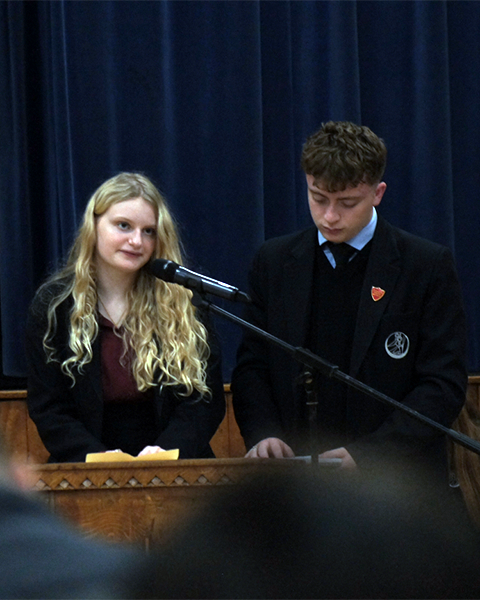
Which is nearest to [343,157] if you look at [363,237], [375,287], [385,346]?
[363,237]

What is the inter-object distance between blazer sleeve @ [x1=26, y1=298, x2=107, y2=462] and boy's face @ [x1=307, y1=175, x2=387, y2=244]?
92 cm

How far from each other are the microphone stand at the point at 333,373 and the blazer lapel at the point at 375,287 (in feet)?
2.01

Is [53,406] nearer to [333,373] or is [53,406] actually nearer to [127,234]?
[127,234]

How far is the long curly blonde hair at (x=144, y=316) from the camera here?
2.48 m

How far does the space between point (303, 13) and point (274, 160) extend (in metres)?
0.64

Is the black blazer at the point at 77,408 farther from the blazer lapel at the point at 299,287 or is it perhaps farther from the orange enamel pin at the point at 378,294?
the orange enamel pin at the point at 378,294

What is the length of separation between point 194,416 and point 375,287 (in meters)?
0.72

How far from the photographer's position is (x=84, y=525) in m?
1.74

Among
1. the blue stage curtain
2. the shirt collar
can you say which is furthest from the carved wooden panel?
the blue stage curtain

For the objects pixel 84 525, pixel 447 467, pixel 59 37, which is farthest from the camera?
pixel 59 37

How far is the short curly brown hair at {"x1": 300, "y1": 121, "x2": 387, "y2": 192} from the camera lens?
7.11ft

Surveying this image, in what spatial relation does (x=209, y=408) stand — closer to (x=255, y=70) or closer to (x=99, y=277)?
(x=99, y=277)

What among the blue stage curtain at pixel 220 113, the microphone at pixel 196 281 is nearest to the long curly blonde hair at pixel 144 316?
the blue stage curtain at pixel 220 113

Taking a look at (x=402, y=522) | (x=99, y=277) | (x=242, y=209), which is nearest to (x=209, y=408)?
(x=99, y=277)
